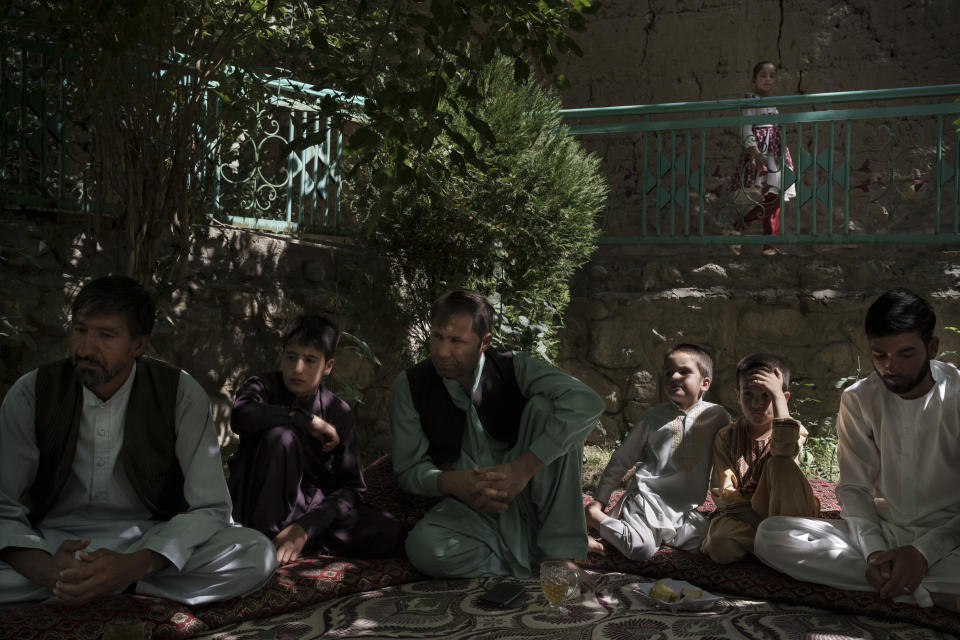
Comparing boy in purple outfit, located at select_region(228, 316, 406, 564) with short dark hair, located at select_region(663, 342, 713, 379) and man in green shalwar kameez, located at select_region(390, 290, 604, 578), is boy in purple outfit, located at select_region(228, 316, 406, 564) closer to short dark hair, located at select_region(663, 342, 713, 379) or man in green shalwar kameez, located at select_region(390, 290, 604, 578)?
man in green shalwar kameez, located at select_region(390, 290, 604, 578)

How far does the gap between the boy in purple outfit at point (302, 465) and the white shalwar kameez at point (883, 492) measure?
5.22 ft

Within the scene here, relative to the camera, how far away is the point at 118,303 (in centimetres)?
261

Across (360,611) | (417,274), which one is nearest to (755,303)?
(417,274)

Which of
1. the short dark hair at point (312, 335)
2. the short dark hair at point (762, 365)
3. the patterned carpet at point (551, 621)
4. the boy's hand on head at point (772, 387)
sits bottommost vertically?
the patterned carpet at point (551, 621)

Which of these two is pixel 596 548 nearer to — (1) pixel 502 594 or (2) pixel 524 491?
(2) pixel 524 491

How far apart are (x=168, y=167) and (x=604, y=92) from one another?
16.8ft

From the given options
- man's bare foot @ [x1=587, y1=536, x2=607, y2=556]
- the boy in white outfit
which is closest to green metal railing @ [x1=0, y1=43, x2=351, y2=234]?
the boy in white outfit

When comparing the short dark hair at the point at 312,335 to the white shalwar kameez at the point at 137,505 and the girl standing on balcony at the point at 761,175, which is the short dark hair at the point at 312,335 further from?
the girl standing on balcony at the point at 761,175

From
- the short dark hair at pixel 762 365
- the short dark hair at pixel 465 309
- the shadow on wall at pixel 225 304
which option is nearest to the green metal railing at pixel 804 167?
the shadow on wall at pixel 225 304

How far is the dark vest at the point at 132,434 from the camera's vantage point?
2.63 meters

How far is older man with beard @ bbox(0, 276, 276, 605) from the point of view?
2576 millimetres

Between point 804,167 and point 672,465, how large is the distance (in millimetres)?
2850

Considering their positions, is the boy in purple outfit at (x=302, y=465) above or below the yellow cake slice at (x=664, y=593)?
above

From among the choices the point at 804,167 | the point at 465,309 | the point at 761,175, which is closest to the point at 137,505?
the point at 465,309
